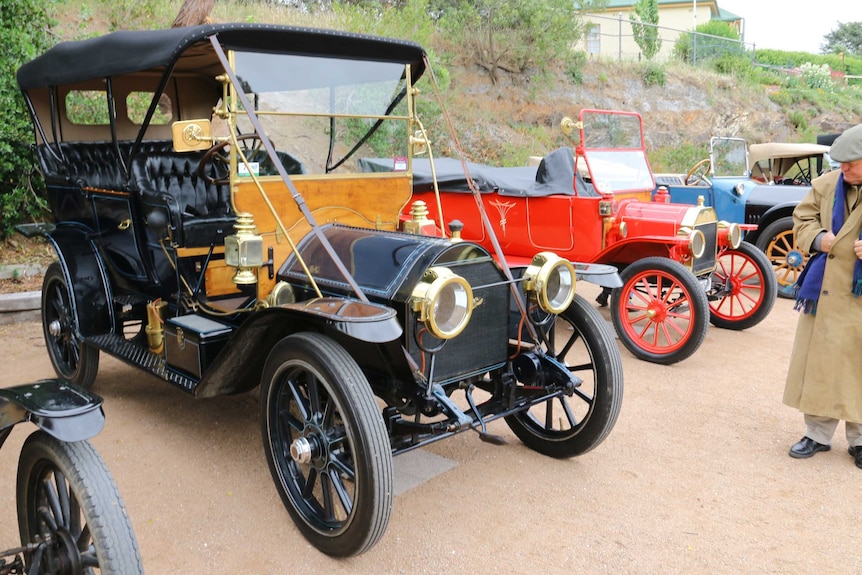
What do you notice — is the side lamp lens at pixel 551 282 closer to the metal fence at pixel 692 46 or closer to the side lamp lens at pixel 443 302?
the side lamp lens at pixel 443 302

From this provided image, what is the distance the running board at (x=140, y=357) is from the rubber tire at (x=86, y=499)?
132 cm

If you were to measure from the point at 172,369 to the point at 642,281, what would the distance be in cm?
370

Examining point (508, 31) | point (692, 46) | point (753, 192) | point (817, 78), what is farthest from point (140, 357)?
point (817, 78)

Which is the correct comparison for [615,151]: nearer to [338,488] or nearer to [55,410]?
[338,488]

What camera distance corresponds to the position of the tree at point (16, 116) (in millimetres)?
6930

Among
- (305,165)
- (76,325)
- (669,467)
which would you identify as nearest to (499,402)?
(669,467)

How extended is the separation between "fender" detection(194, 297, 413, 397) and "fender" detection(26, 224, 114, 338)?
134cm

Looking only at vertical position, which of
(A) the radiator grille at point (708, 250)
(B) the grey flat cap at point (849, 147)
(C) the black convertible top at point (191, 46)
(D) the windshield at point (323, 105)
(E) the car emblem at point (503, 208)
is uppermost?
(C) the black convertible top at point (191, 46)

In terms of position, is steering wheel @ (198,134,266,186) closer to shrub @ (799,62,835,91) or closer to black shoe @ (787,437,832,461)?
black shoe @ (787,437,832,461)

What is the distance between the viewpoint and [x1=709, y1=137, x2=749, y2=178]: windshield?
8.55 m

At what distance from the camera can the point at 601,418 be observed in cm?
334

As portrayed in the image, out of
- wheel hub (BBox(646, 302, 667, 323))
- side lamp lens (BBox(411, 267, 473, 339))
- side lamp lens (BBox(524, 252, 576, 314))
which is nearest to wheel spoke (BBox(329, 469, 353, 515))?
side lamp lens (BBox(411, 267, 473, 339))

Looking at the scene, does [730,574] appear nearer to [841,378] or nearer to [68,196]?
[841,378]

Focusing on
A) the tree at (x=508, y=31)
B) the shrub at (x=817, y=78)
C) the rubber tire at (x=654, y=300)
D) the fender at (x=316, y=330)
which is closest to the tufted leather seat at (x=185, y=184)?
the fender at (x=316, y=330)
